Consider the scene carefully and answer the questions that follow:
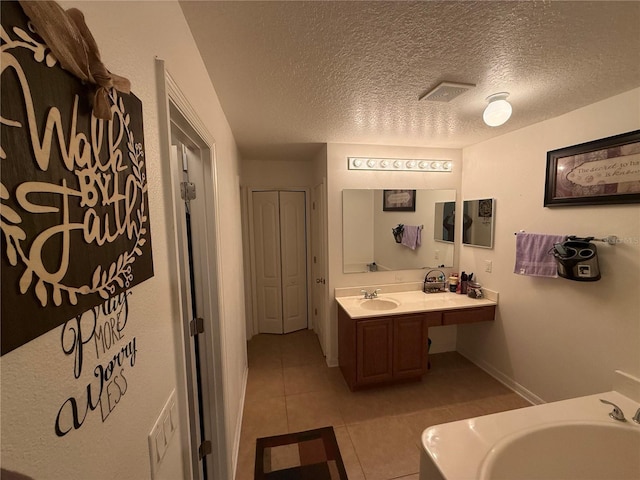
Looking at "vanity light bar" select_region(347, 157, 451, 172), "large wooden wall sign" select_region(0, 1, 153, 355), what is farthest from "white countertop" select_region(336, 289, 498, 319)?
"large wooden wall sign" select_region(0, 1, 153, 355)

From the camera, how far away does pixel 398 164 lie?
2.85 metres

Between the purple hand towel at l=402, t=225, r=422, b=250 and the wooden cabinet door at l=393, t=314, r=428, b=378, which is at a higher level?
the purple hand towel at l=402, t=225, r=422, b=250

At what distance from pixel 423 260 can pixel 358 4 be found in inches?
100

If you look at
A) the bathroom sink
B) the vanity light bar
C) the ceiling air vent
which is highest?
the ceiling air vent

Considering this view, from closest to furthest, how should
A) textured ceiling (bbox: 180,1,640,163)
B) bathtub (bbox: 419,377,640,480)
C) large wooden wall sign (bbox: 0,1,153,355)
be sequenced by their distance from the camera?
large wooden wall sign (bbox: 0,1,153,355), textured ceiling (bbox: 180,1,640,163), bathtub (bbox: 419,377,640,480)

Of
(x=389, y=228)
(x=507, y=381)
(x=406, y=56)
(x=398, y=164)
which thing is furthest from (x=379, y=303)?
(x=406, y=56)

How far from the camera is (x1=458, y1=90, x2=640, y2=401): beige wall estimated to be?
1.67 m

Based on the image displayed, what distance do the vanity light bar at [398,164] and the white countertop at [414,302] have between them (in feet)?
4.54

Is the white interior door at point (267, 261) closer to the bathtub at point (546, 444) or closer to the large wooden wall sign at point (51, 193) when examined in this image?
the bathtub at point (546, 444)

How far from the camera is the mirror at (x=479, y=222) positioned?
8.63ft

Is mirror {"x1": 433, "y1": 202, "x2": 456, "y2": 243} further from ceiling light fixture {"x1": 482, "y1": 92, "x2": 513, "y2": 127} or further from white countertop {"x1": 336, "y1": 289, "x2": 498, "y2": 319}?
ceiling light fixture {"x1": 482, "y1": 92, "x2": 513, "y2": 127}

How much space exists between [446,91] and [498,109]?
37cm

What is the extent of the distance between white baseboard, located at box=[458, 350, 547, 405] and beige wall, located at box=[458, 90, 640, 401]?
0.01 metres

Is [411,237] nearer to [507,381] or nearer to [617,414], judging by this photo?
[507,381]
